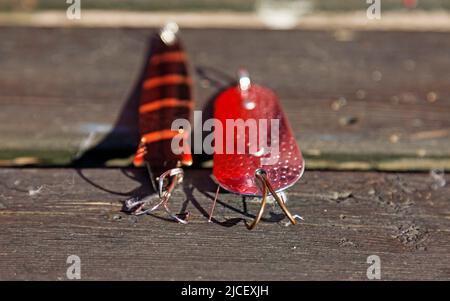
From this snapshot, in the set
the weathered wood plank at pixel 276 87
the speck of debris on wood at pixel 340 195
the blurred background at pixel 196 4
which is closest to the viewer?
the speck of debris on wood at pixel 340 195

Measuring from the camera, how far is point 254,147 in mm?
846

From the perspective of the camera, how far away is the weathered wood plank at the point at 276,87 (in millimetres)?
930

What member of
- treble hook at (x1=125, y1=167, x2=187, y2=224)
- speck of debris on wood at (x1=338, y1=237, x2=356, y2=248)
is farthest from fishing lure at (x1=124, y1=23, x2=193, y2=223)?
speck of debris on wood at (x1=338, y1=237, x2=356, y2=248)

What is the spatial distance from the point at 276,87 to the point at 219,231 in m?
0.41

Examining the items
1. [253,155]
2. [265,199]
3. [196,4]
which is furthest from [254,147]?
[196,4]

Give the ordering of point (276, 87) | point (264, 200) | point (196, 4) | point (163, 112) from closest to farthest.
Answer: point (264, 200)
point (163, 112)
point (276, 87)
point (196, 4)

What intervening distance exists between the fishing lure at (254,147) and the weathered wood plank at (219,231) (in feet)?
0.10

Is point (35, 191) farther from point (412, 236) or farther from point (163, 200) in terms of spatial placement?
point (412, 236)

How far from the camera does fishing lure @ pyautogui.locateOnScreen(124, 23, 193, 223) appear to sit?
2.62 feet

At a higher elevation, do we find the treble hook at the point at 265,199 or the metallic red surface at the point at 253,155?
the metallic red surface at the point at 253,155

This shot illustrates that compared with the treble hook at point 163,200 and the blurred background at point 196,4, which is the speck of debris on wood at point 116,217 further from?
the blurred background at point 196,4

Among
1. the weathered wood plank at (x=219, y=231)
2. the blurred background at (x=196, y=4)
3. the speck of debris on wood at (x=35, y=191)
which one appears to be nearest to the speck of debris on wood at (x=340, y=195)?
the weathered wood plank at (x=219, y=231)

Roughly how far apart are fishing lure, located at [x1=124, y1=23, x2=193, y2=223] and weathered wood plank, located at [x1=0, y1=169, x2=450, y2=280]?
0.08 feet
